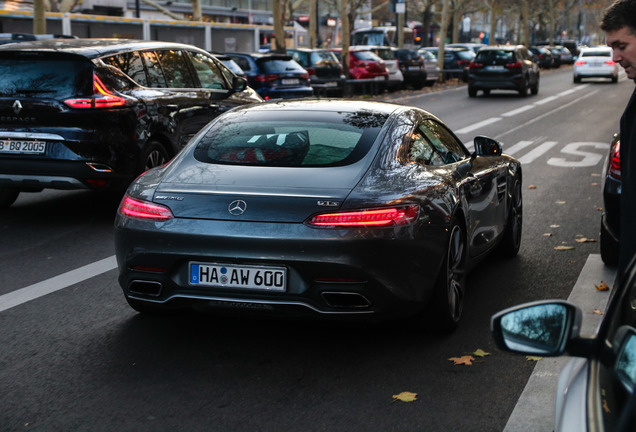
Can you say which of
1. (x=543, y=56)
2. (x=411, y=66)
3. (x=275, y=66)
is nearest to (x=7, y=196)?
(x=275, y=66)

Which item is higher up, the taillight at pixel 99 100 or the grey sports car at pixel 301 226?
the taillight at pixel 99 100

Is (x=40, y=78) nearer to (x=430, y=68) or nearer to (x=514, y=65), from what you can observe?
(x=514, y=65)

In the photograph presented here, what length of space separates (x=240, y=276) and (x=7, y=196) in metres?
5.82

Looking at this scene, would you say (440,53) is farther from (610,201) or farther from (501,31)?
(501,31)

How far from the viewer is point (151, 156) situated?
9.44 m

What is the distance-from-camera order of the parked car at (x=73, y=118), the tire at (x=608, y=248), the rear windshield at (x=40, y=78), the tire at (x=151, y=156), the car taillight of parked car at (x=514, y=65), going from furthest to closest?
1. the car taillight of parked car at (x=514, y=65)
2. the tire at (x=151, y=156)
3. the rear windshield at (x=40, y=78)
4. the parked car at (x=73, y=118)
5. the tire at (x=608, y=248)

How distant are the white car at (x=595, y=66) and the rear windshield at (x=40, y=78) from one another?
115ft

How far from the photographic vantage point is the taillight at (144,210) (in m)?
4.90

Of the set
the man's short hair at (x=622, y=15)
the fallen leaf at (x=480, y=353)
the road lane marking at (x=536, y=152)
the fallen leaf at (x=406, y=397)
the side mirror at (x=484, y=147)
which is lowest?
the road lane marking at (x=536, y=152)

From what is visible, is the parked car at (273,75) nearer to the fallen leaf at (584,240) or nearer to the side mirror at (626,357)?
the fallen leaf at (584,240)

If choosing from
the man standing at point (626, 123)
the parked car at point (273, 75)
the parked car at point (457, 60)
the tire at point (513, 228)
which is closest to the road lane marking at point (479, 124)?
the parked car at point (273, 75)

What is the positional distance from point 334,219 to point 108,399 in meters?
1.33

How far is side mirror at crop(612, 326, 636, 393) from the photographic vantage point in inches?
71.7

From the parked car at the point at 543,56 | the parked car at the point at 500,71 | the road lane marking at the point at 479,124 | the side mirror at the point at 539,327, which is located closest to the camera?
the side mirror at the point at 539,327
